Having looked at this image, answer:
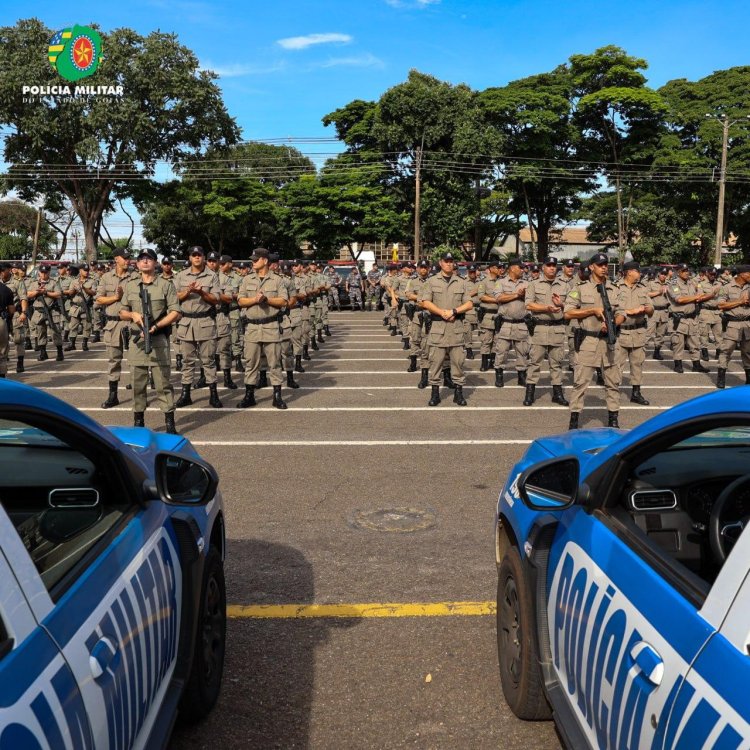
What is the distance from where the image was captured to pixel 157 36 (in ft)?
120

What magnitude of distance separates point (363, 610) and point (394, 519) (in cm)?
148

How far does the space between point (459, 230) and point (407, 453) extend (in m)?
39.9

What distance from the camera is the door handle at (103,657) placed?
1790 millimetres

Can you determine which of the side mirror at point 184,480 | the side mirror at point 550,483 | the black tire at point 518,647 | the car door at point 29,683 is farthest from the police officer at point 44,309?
the car door at point 29,683

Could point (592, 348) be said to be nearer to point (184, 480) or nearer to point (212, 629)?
point (212, 629)

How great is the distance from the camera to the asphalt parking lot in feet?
10.0

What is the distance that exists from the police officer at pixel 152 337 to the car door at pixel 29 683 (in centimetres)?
700

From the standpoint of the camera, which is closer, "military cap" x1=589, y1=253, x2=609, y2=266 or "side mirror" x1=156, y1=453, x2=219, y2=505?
"side mirror" x1=156, y1=453, x2=219, y2=505

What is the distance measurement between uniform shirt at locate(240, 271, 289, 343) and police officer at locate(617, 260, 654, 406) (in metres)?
4.42

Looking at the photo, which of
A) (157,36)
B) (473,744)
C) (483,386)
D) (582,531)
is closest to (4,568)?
(582,531)

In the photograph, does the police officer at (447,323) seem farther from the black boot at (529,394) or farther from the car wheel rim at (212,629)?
the car wheel rim at (212,629)

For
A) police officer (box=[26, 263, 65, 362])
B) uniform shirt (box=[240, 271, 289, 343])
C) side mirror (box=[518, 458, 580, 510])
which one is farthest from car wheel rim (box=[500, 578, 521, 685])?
police officer (box=[26, 263, 65, 362])

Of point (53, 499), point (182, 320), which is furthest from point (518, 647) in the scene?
point (182, 320)

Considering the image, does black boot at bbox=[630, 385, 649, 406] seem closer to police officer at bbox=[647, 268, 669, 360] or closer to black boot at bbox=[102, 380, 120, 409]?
police officer at bbox=[647, 268, 669, 360]
